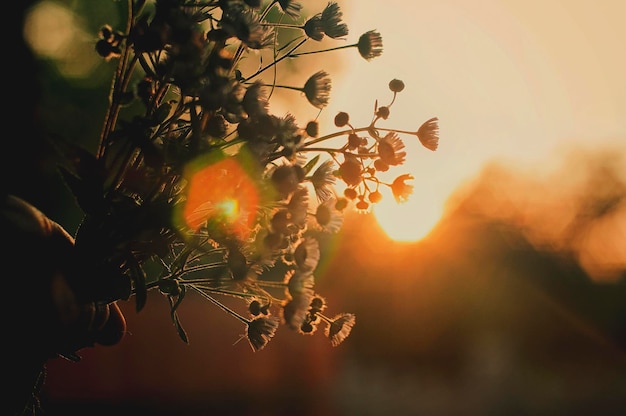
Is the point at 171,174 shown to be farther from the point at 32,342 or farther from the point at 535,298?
the point at 535,298

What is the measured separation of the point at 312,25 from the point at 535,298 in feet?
55.0

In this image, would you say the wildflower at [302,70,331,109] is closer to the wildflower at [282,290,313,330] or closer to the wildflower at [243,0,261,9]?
the wildflower at [243,0,261,9]

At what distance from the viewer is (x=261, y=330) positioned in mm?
887

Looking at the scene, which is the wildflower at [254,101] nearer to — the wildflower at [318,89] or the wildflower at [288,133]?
the wildflower at [288,133]

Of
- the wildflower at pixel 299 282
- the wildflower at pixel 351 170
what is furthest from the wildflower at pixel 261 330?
the wildflower at pixel 351 170

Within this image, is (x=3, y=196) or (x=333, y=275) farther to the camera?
(x=333, y=275)

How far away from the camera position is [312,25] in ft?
3.01

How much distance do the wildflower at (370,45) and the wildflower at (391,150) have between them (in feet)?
0.41

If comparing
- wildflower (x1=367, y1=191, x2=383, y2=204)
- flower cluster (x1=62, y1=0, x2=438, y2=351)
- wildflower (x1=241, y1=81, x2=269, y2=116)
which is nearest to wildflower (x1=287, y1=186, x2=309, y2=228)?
flower cluster (x1=62, y1=0, x2=438, y2=351)

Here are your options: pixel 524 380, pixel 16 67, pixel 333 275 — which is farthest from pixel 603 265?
pixel 16 67

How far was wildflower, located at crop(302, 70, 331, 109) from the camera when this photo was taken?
0.89 m

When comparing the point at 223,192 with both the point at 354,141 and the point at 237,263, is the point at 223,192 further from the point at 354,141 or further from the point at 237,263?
the point at 354,141

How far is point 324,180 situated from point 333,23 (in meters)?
0.21

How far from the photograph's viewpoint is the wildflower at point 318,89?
888mm
